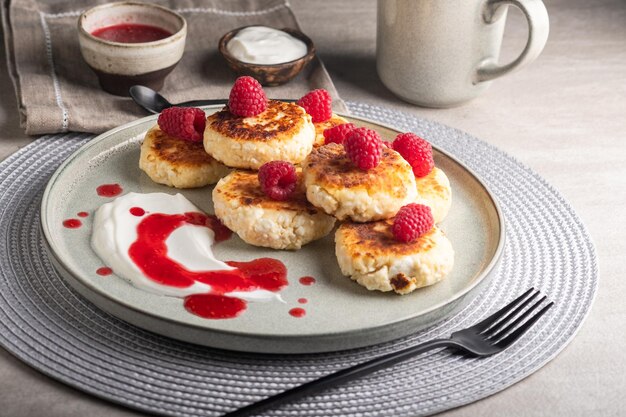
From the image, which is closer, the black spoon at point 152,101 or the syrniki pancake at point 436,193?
the syrniki pancake at point 436,193

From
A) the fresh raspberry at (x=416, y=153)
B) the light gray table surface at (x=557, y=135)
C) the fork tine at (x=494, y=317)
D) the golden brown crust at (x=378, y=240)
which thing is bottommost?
the light gray table surface at (x=557, y=135)

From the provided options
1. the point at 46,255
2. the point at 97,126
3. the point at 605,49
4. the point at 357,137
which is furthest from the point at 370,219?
the point at 605,49

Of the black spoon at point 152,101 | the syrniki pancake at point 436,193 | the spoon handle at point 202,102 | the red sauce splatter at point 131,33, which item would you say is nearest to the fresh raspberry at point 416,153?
the syrniki pancake at point 436,193

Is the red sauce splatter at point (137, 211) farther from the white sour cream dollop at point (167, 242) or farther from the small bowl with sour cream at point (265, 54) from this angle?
the small bowl with sour cream at point (265, 54)

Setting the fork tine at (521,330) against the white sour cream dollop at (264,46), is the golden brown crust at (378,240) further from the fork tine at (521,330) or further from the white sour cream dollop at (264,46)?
the white sour cream dollop at (264,46)

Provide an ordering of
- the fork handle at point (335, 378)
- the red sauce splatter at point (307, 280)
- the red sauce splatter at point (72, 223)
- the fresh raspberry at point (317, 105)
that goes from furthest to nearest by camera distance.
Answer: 1. the fresh raspberry at point (317, 105)
2. the red sauce splatter at point (72, 223)
3. the red sauce splatter at point (307, 280)
4. the fork handle at point (335, 378)

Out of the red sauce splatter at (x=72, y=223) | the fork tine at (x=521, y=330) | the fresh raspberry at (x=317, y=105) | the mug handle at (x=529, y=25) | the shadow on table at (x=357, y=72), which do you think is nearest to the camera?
the fork tine at (x=521, y=330)

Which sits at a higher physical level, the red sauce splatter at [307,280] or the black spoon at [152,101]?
the black spoon at [152,101]

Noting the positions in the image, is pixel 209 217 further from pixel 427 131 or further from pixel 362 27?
pixel 362 27
